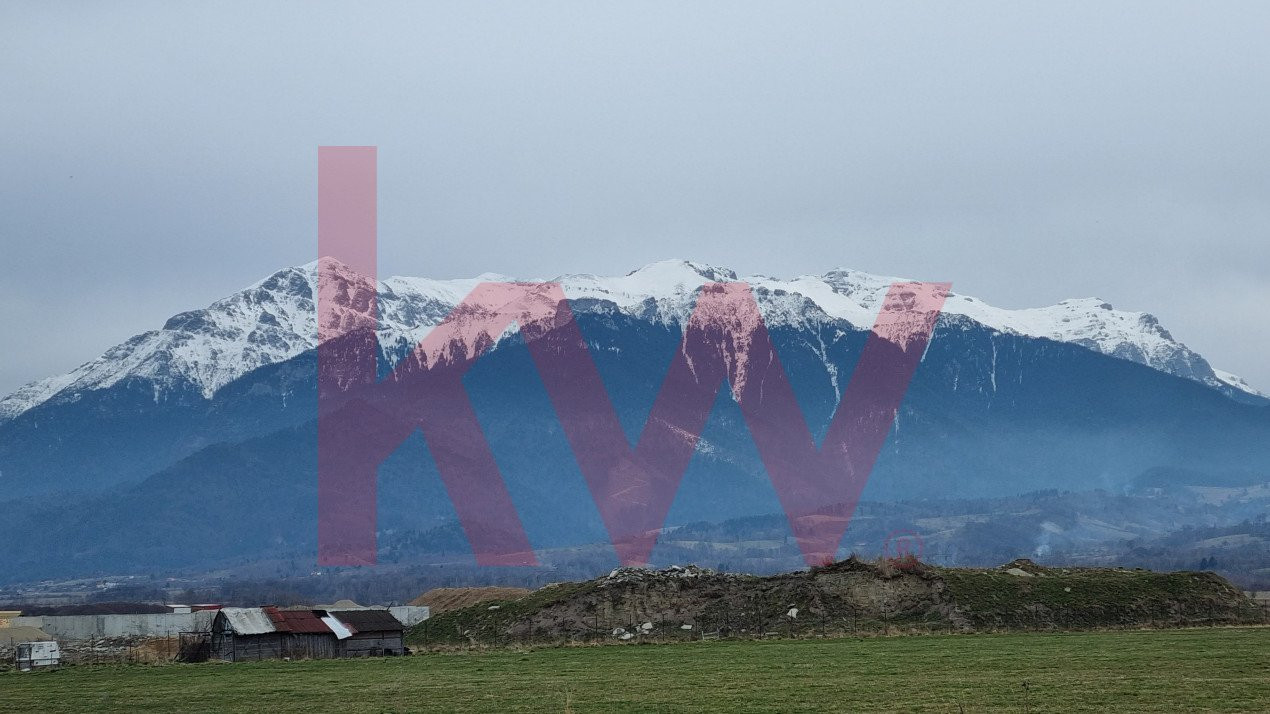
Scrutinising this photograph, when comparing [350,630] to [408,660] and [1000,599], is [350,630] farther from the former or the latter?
[1000,599]

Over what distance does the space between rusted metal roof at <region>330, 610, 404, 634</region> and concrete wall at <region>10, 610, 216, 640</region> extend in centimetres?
2862

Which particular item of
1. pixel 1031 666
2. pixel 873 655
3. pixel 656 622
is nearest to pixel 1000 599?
pixel 656 622

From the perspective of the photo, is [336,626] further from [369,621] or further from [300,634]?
[300,634]

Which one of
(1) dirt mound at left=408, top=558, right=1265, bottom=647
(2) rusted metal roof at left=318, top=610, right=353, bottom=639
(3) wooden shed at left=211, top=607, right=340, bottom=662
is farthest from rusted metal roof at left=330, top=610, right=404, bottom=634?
(1) dirt mound at left=408, top=558, right=1265, bottom=647

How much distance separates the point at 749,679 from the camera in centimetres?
5278

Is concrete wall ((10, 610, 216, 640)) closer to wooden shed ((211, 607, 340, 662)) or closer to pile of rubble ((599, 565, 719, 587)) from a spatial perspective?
wooden shed ((211, 607, 340, 662))

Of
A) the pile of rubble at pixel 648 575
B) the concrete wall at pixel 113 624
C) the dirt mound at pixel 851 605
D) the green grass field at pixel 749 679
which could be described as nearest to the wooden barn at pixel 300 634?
the dirt mound at pixel 851 605

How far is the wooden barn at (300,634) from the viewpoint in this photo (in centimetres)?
8312

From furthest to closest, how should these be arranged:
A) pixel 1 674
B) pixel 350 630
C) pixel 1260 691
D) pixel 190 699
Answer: pixel 350 630, pixel 1 674, pixel 190 699, pixel 1260 691

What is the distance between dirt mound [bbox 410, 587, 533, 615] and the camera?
120 m

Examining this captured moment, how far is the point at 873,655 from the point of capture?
6175 centimetres

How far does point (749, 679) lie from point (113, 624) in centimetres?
9153

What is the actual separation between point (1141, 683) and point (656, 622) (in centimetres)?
4776

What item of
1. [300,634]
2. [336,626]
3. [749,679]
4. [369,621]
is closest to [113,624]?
[336,626]
